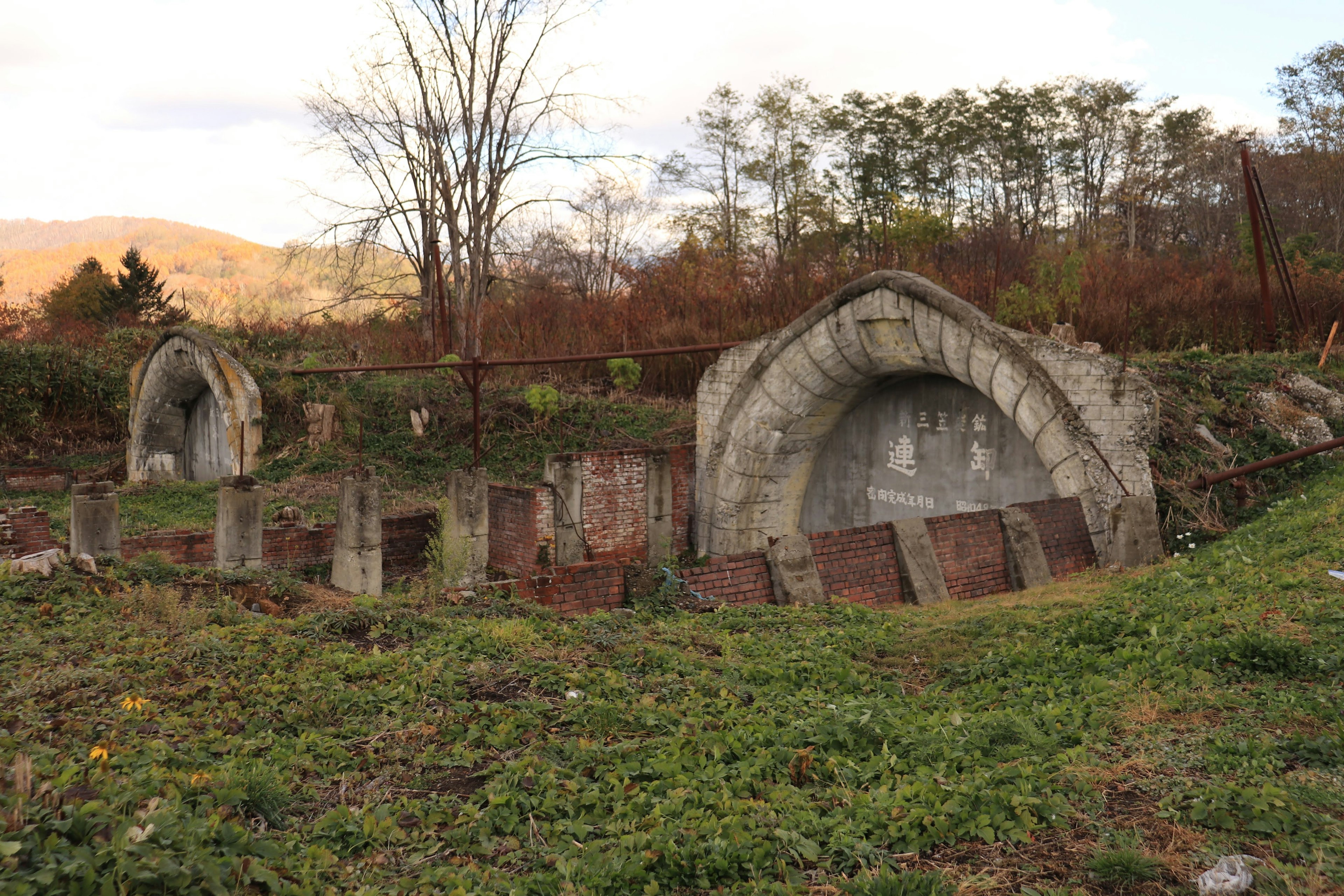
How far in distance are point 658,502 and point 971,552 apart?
504cm

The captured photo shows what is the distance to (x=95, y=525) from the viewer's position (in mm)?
8984

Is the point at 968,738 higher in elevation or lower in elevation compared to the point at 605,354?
lower

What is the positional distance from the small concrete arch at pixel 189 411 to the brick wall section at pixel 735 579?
12.5 m

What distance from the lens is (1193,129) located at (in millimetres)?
33906

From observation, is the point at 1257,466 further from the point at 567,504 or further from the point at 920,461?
the point at 567,504

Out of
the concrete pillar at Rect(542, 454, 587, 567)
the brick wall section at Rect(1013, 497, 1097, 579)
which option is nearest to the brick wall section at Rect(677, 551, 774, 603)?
the brick wall section at Rect(1013, 497, 1097, 579)

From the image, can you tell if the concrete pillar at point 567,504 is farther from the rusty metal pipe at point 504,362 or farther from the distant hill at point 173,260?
the distant hill at point 173,260

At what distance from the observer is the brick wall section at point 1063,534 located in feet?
30.4

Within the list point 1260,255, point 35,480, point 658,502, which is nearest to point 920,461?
point 658,502

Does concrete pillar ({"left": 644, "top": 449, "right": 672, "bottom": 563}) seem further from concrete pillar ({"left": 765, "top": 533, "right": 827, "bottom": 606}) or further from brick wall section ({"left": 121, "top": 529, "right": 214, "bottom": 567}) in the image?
brick wall section ({"left": 121, "top": 529, "right": 214, "bottom": 567})

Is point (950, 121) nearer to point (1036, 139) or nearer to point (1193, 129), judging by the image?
point (1036, 139)

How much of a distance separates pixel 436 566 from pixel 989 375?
6.51 meters

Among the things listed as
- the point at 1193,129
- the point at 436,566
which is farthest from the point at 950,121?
the point at 436,566

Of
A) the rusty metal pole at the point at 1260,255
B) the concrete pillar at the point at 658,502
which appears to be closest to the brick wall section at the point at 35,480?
the concrete pillar at the point at 658,502
